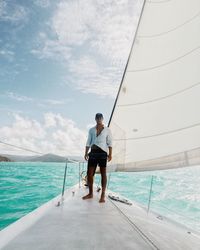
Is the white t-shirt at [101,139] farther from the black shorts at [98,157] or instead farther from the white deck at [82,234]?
the white deck at [82,234]

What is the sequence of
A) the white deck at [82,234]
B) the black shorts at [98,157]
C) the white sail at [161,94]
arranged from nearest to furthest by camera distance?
the white deck at [82,234]
the white sail at [161,94]
the black shorts at [98,157]

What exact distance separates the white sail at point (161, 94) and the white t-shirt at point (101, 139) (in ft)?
0.60

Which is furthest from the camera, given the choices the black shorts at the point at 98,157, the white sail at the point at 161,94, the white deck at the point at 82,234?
the black shorts at the point at 98,157

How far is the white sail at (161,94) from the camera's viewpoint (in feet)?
9.47

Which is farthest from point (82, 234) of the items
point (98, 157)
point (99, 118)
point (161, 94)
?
point (161, 94)

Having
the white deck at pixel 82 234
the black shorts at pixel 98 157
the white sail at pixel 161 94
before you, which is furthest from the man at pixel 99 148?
the white deck at pixel 82 234

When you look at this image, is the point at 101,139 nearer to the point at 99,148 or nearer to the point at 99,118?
the point at 99,148

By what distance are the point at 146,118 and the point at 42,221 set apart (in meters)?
1.97

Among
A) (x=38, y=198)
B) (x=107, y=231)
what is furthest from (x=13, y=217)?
(x=107, y=231)

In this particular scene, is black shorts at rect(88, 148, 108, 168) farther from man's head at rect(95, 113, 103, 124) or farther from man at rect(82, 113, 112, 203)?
man's head at rect(95, 113, 103, 124)

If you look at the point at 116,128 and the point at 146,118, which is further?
the point at 116,128

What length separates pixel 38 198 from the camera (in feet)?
33.2

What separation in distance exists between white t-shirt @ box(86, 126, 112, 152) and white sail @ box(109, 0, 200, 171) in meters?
0.18

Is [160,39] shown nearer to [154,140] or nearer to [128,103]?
[128,103]
